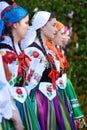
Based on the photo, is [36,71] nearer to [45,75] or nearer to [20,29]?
[45,75]

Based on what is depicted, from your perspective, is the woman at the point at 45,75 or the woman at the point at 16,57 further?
the woman at the point at 45,75

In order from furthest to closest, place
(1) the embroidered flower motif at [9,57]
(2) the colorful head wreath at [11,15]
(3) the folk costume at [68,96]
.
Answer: (3) the folk costume at [68,96]
(2) the colorful head wreath at [11,15]
(1) the embroidered flower motif at [9,57]

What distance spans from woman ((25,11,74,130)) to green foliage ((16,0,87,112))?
1.97m

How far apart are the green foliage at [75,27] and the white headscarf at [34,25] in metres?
2.04

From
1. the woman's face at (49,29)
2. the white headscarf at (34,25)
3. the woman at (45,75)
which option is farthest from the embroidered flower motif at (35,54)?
the woman's face at (49,29)

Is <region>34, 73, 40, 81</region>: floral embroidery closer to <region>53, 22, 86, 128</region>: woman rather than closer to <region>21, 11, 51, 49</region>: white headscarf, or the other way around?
<region>21, 11, 51, 49</region>: white headscarf

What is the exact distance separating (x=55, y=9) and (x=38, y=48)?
2.58 meters

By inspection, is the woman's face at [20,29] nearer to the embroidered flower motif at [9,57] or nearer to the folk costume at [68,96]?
the embroidered flower motif at [9,57]

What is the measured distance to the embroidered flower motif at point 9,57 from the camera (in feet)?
13.8

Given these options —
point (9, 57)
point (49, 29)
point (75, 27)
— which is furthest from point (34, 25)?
point (75, 27)

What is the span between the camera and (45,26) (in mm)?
4875

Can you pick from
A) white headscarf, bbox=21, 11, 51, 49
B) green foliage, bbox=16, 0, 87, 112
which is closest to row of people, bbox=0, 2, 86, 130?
white headscarf, bbox=21, 11, 51, 49

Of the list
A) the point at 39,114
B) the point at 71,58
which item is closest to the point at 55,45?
the point at 39,114

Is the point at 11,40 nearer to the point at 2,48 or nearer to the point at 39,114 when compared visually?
the point at 2,48
